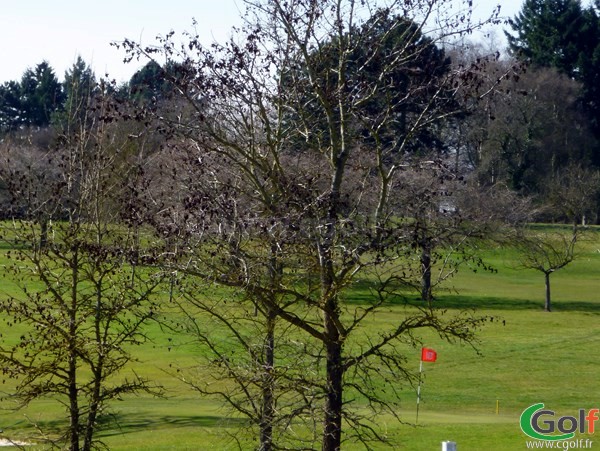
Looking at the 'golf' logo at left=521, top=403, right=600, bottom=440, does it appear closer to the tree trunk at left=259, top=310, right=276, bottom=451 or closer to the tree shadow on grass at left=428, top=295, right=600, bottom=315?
the tree trunk at left=259, top=310, right=276, bottom=451

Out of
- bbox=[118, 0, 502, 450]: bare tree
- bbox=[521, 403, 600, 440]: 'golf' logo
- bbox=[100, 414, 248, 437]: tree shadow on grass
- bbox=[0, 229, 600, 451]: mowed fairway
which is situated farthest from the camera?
bbox=[100, 414, 248, 437]: tree shadow on grass

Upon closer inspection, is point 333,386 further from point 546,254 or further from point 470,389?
point 546,254

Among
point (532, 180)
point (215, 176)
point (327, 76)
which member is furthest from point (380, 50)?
point (532, 180)

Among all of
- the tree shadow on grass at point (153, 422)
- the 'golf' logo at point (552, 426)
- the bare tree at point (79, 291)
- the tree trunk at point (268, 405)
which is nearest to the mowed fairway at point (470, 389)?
the tree shadow on grass at point (153, 422)

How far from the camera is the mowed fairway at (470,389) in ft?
64.7

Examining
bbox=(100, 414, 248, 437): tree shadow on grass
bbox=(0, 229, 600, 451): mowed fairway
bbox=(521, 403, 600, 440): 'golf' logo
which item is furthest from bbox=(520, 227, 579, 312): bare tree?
bbox=(100, 414, 248, 437): tree shadow on grass

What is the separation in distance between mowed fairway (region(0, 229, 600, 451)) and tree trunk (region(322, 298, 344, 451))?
3128 mm

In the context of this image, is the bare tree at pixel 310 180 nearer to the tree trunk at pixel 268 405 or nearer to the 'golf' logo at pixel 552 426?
the tree trunk at pixel 268 405

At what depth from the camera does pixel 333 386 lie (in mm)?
11945

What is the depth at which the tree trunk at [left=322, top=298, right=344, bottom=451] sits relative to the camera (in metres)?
11.9

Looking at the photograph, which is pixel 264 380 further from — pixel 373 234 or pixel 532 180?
pixel 532 180

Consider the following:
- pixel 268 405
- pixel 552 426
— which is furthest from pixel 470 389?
pixel 268 405

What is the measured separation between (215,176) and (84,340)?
2.97 meters

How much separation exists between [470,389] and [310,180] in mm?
18410
